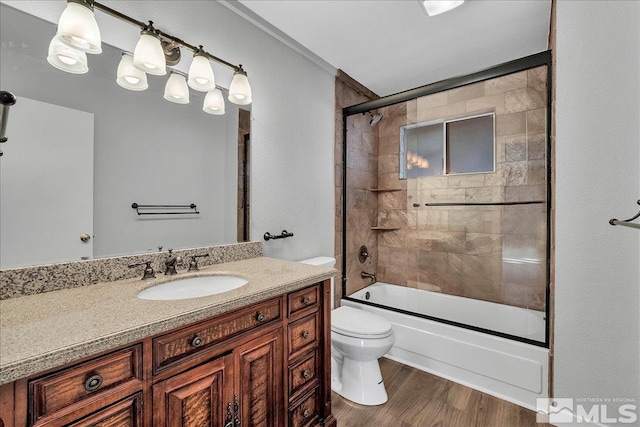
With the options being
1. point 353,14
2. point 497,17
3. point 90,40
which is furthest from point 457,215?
point 90,40

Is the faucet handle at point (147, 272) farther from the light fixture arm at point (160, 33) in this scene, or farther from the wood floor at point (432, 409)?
the wood floor at point (432, 409)

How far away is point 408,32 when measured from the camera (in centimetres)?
203

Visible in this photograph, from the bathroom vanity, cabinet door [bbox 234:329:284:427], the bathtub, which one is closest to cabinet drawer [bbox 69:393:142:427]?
the bathroom vanity

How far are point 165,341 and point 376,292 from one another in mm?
2331

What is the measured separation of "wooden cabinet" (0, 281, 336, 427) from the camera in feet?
2.29

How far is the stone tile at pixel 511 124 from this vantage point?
2359 millimetres

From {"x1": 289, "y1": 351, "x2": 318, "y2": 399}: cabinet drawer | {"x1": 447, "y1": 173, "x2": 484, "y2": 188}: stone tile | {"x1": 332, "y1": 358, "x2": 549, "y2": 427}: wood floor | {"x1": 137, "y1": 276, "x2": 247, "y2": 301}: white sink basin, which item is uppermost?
{"x1": 447, "y1": 173, "x2": 484, "y2": 188}: stone tile

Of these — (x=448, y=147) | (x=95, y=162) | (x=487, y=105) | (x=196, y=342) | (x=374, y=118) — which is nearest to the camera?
(x=196, y=342)

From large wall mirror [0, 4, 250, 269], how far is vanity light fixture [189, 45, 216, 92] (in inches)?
3.0

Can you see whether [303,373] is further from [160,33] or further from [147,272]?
[160,33]

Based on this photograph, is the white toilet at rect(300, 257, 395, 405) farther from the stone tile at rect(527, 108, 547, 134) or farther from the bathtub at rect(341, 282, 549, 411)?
the stone tile at rect(527, 108, 547, 134)

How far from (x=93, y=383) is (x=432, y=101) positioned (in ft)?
9.37

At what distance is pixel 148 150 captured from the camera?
1438 millimetres

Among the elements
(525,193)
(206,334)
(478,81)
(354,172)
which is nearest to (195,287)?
(206,334)
